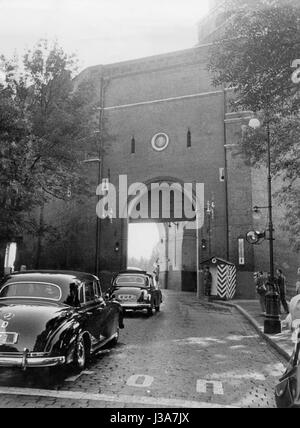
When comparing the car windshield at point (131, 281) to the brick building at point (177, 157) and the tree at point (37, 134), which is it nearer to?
the tree at point (37, 134)

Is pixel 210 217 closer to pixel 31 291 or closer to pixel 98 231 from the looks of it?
pixel 98 231

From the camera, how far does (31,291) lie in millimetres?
6441

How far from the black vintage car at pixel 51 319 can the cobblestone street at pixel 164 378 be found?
0.37 metres

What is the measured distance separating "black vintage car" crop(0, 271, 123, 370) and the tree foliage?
803 cm

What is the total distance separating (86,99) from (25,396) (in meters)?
15.6

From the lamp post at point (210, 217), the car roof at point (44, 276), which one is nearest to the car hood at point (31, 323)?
the car roof at point (44, 276)

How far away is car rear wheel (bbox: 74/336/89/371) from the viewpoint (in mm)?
5875

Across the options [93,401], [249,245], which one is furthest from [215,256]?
[93,401]

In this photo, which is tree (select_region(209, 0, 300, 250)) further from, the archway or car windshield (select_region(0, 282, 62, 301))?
the archway

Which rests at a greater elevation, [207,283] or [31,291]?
[31,291]

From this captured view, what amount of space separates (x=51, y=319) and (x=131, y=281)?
29.2ft

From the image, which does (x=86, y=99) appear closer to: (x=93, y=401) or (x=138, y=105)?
(x=138, y=105)

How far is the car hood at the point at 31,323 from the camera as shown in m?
5.22
